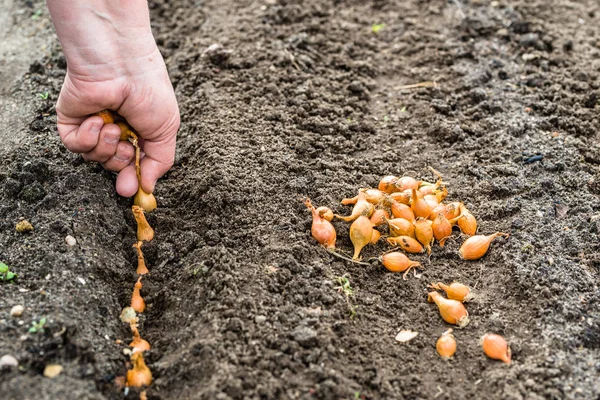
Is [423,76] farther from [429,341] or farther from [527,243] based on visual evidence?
Result: [429,341]

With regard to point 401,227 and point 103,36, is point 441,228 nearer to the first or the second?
point 401,227

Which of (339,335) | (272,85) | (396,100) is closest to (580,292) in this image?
(339,335)

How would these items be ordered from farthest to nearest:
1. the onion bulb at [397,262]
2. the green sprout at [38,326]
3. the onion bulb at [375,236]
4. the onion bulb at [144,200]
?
the onion bulb at [144,200] → the onion bulb at [375,236] → the onion bulb at [397,262] → the green sprout at [38,326]

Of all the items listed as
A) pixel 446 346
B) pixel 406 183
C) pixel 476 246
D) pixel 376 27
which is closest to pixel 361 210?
pixel 406 183

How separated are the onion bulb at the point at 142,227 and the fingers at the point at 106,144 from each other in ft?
0.84

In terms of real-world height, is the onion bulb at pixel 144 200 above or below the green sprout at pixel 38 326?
below

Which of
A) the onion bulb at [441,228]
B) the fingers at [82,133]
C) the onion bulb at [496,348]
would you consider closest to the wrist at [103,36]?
the fingers at [82,133]

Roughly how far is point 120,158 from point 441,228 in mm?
1443

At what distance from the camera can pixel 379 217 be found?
297cm

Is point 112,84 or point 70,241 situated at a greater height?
point 112,84

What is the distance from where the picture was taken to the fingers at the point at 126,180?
2.95 meters

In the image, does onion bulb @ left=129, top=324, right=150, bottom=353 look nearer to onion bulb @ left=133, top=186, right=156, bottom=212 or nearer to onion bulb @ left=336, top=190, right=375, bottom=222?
onion bulb @ left=133, top=186, right=156, bottom=212

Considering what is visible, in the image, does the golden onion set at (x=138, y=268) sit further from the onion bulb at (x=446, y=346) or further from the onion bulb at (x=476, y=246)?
→ the onion bulb at (x=476, y=246)

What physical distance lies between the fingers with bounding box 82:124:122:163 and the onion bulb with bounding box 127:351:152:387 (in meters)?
0.92
